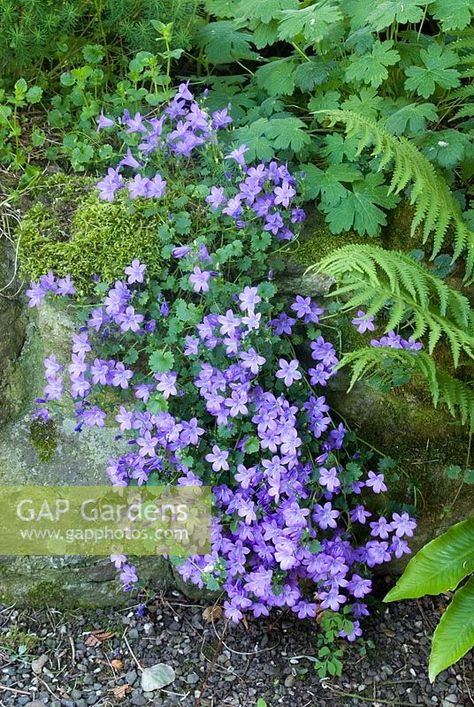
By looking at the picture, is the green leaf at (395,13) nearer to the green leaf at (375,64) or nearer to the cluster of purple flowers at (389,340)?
the green leaf at (375,64)

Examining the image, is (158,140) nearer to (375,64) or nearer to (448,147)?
(375,64)

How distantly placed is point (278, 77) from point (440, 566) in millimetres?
1607

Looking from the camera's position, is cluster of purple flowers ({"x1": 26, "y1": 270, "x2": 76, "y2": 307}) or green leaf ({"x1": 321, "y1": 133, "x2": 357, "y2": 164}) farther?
green leaf ({"x1": 321, "y1": 133, "x2": 357, "y2": 164})

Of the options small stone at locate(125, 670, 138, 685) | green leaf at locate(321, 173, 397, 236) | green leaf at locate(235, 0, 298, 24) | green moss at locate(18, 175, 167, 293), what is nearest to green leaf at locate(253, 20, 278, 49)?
green leaf at locate(235, 0, 298, 24)

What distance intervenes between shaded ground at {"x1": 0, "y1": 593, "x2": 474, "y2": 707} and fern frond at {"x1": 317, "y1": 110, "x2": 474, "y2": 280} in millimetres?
1244

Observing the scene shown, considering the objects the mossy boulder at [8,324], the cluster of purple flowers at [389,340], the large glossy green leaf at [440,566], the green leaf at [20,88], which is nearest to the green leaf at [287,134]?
the cluster of purple flowers at [389,340]

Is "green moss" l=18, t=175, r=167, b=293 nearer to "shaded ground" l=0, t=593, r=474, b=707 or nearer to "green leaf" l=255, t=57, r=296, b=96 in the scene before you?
"green leaf" l=255, t=57, r=296, b=96

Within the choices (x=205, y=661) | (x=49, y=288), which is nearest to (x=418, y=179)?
(x=49, y=288)

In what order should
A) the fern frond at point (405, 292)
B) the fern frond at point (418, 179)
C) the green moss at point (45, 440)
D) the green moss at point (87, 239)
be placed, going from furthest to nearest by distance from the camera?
the green moss at point (45, 440), the green moss at point (87, 239), the fern frond at point (418, 179), the fern frond at point (405, 292)

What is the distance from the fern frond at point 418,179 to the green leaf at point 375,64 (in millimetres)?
176

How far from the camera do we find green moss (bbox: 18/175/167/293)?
2.64 meters

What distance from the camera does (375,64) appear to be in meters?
2.62

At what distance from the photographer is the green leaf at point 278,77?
111 inches

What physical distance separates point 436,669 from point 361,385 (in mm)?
873
